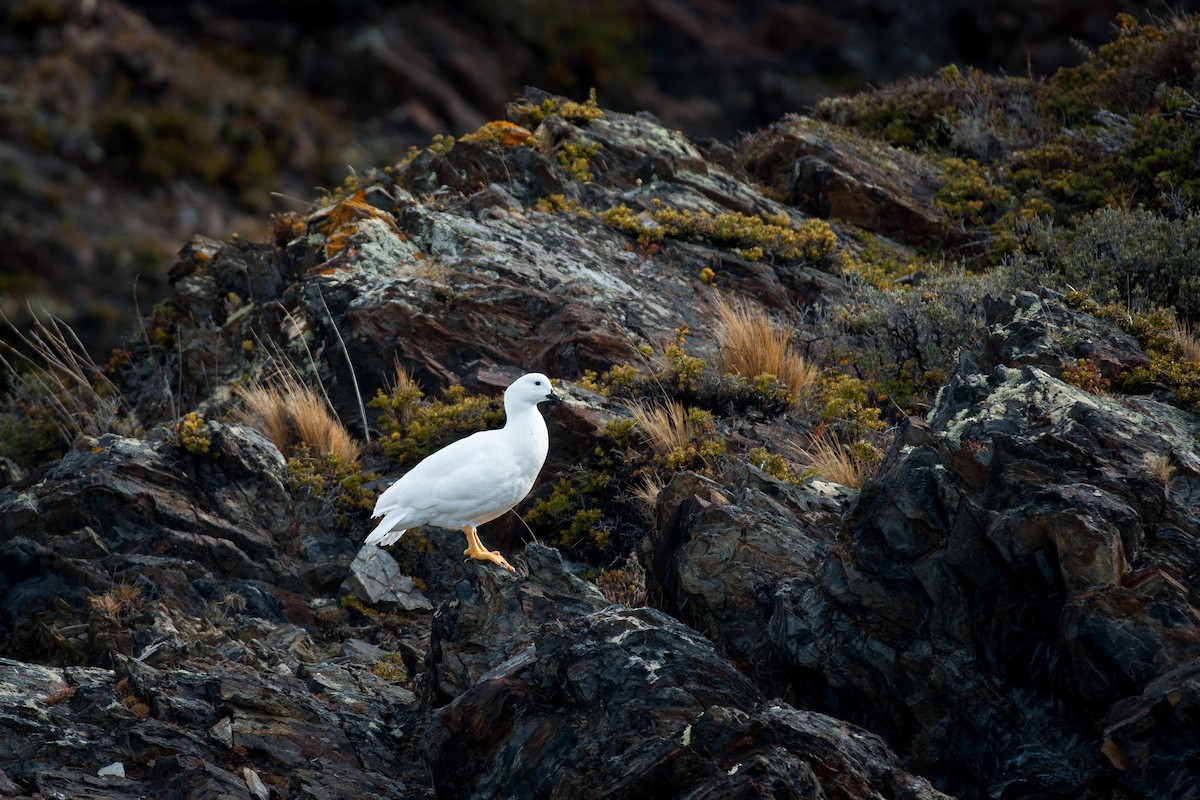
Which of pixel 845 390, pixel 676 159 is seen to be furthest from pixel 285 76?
pixel 845 390

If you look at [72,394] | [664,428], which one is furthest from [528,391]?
[72,394]

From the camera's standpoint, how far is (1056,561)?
6535 millimetres

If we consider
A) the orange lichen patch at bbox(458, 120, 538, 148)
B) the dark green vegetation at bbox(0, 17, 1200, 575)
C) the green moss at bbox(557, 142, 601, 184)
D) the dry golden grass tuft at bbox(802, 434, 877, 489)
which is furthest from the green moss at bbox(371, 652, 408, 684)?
the orange lichen patch at bbox(458, 120, 538, 148)

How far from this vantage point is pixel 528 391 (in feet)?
30.2

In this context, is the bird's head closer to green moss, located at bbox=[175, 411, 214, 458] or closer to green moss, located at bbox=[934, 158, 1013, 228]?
green moss, located at bbox=[175, 411, 214, 458]

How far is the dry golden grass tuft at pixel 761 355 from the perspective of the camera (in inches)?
437

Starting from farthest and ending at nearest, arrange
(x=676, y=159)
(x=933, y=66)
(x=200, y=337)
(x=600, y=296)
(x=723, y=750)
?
(x=933, y=66) < (x=676, y=159) < (x=200, y=337) < (x=600, y=296) < (x=723, y=750)

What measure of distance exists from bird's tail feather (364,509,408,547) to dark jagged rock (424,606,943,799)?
155 cm

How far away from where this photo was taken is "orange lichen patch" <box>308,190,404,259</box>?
12805mm

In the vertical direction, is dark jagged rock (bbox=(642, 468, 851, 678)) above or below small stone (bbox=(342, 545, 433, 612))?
above

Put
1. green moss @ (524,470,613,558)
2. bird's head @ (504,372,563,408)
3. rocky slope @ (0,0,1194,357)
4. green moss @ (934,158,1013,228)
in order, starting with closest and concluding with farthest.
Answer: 1. bird's head @ (504,372,563,408)
2. green moss @ (524,470,613,558)
3. green moss @ (934,158,1013,228)
4. rocky slope @ (0,0,1194,357)

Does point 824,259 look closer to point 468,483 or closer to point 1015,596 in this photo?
point 468,483

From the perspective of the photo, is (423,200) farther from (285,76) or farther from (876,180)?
(285,76)

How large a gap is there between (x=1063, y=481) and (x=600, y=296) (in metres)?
6.22
